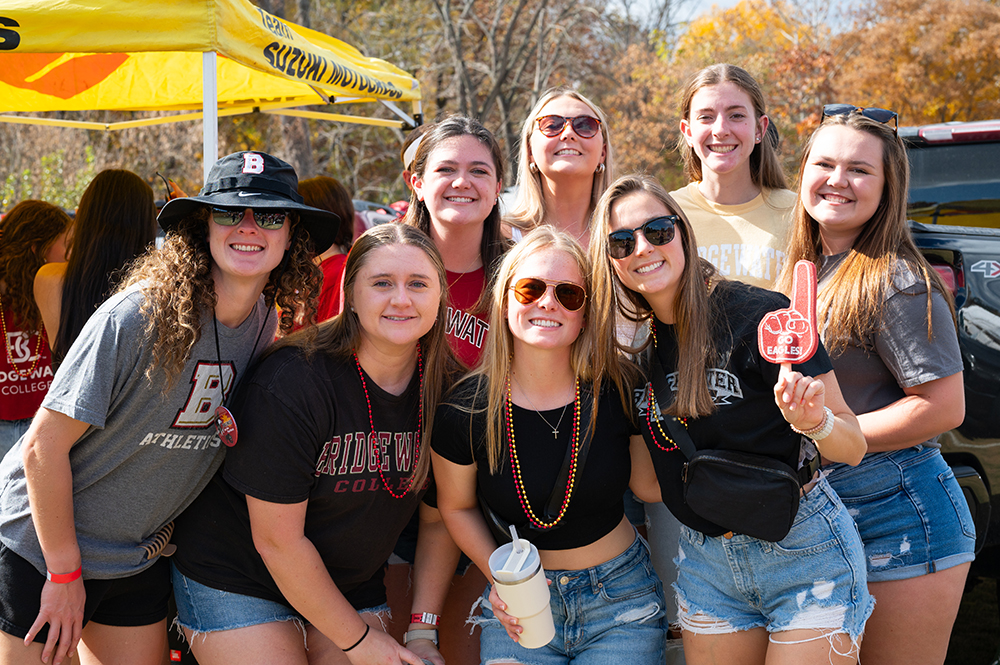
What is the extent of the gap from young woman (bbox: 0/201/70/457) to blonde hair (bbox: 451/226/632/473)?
2.65 metres

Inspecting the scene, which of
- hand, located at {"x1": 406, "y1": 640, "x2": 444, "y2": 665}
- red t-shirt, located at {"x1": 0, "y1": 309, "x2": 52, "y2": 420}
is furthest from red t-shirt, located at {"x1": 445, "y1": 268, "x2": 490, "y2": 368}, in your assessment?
red t-shirt, located at {"x1": 0, "y1": 309, "x2": 52, "y2": 420}

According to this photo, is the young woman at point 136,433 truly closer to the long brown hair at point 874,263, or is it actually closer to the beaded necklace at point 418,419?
the beaded necklace at point 418,419

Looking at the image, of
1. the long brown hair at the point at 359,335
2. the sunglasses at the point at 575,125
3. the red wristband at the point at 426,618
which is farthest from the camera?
the sunglasses at the point at 575,125

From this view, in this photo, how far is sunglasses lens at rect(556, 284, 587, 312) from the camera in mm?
2574

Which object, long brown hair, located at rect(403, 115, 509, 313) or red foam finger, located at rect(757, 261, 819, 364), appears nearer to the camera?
red foam finger, located at rect(757, 261, 819, 364)

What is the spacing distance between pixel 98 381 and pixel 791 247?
2404mm

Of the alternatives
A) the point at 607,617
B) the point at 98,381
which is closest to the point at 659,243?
the point at 607,617

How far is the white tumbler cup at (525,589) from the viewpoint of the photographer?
2.21 m

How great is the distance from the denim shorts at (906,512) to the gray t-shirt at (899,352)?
146 mm

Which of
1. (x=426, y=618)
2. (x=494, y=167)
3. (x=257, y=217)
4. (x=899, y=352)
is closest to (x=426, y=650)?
(x=426, y=618)

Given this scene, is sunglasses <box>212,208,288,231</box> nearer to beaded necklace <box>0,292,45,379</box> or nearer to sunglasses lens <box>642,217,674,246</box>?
sunglasses lens <box>642,217,674,246</box>

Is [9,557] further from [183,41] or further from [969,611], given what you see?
[969,611]

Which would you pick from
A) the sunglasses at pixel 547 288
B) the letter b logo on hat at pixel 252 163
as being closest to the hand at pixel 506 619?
the sunglasses at pixel 547 288

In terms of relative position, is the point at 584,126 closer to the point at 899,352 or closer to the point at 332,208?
the point at 332,208
